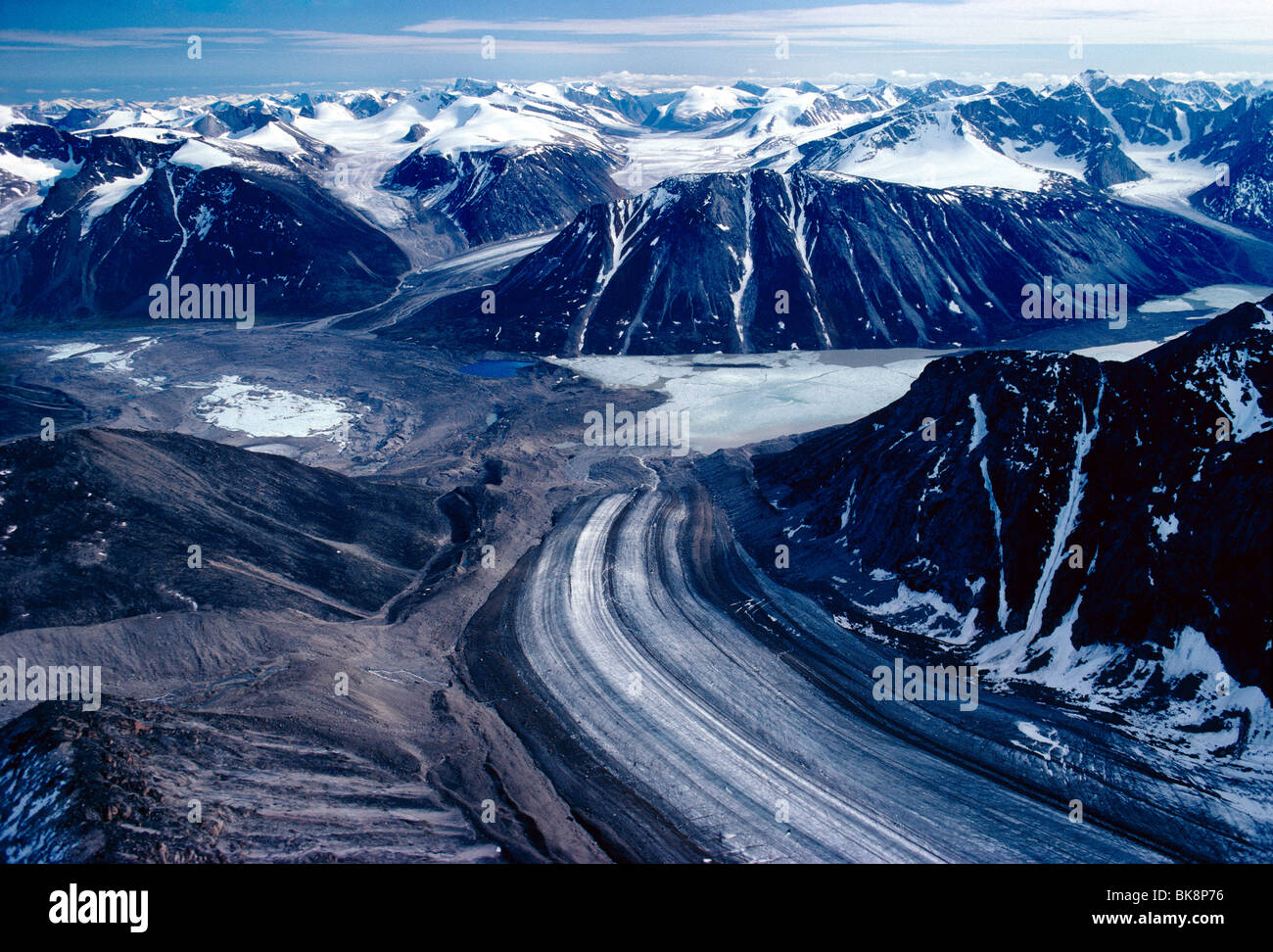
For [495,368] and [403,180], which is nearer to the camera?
[495,368]

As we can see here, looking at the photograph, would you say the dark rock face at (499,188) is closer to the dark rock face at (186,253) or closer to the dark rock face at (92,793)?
the dark rock face at (186,253)

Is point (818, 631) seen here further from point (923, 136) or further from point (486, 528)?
point (923, 136)

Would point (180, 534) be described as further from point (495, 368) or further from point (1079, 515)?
point (495, 368)

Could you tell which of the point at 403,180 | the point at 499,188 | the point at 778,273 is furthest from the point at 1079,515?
the point at 403,180

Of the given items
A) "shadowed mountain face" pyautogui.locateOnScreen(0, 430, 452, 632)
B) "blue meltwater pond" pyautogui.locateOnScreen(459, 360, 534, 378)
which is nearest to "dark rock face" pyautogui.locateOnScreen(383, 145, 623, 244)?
"blue meltwater pond" pyautogui.locateOnScreen(459, 360, 534, 378)

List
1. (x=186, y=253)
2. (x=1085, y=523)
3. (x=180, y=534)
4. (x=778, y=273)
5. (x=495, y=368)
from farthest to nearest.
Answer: (x=186, y=253), (x=778, y=273), (x=495, y=368), (x=180, y=534), (x=1085, y=523)

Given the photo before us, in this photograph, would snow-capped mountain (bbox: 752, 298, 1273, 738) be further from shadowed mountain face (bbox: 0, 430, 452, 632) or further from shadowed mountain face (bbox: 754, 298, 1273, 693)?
shadowed mountain face (bbox: 0, 430, 452, 632)
